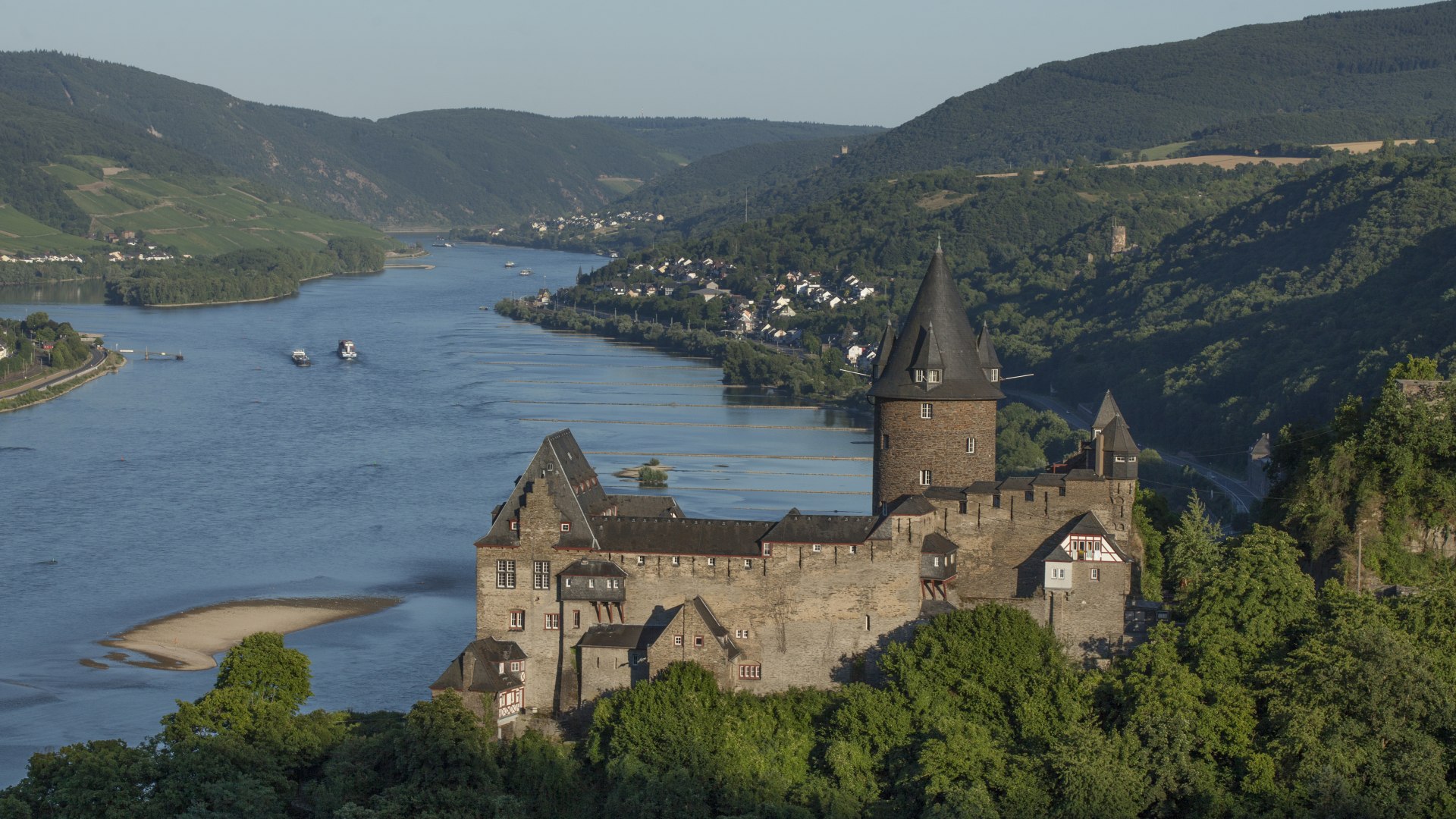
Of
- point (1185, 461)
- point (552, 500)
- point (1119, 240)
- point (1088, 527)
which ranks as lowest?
point (1185, 461)

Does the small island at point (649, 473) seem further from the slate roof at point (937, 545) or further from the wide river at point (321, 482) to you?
the slate roof at point (937, 545)

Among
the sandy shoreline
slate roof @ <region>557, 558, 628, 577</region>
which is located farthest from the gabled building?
the sandy shoreline

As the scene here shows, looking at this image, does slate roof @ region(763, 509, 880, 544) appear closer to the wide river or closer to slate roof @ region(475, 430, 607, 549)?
slate roof @ region(475, 430, 607, 549)

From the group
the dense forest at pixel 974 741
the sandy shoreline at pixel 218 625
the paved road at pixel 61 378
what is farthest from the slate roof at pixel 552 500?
the paved road at pixel 61 378

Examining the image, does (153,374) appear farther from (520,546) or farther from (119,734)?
(520,546)

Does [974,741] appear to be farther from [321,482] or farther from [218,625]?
[321,482]

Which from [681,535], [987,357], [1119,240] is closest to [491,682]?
[681,535]
